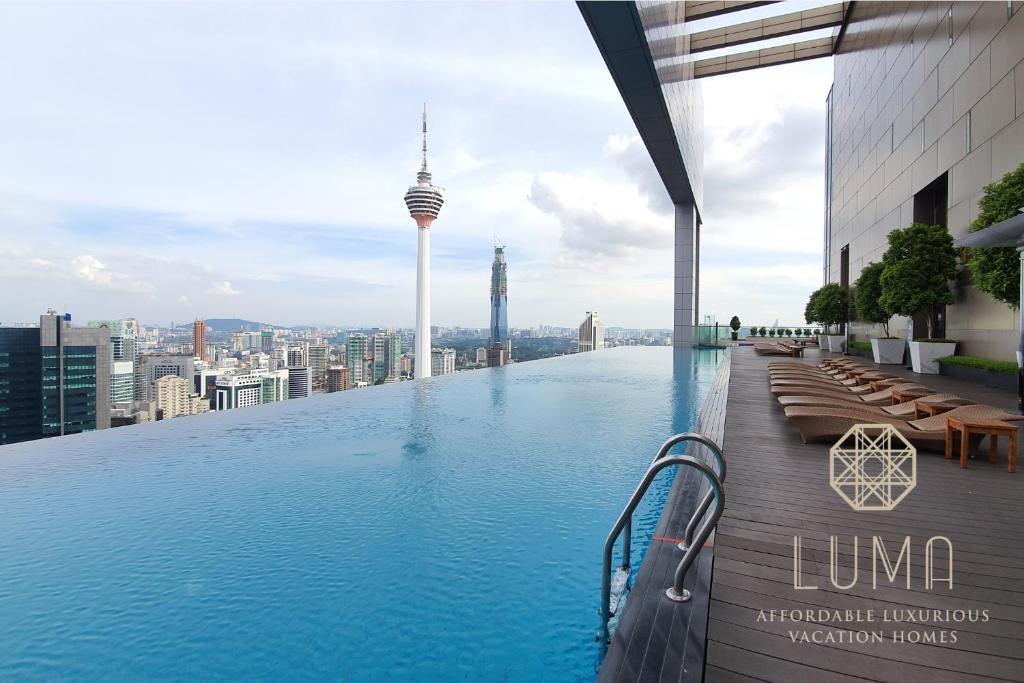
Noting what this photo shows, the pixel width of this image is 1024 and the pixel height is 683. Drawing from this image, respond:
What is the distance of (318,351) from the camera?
33.0 m

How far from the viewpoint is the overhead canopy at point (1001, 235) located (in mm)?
4508

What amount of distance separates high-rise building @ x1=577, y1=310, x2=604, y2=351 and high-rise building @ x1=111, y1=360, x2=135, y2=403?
Answer: 19.0 m

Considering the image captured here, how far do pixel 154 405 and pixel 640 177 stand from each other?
19209 millimetres

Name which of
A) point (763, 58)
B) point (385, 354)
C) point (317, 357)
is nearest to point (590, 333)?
point (763, 58)

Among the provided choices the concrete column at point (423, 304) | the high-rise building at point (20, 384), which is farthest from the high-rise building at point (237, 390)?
the concrete column at point (423, 304)

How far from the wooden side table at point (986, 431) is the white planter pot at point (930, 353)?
20.7 feet

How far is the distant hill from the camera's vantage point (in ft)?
132

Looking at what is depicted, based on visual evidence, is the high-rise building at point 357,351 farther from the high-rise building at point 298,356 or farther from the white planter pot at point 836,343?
the white planter pot at point 836,343

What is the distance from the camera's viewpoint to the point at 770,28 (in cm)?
1593

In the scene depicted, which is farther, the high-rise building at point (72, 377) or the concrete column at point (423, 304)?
the concrete column at point (423, 304)

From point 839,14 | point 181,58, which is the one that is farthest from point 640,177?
point 181,58

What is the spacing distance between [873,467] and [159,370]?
69.4ft

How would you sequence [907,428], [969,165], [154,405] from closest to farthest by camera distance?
[907,428]
[969,165]
[154,405]

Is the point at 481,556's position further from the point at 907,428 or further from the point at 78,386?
the point at 78,386
